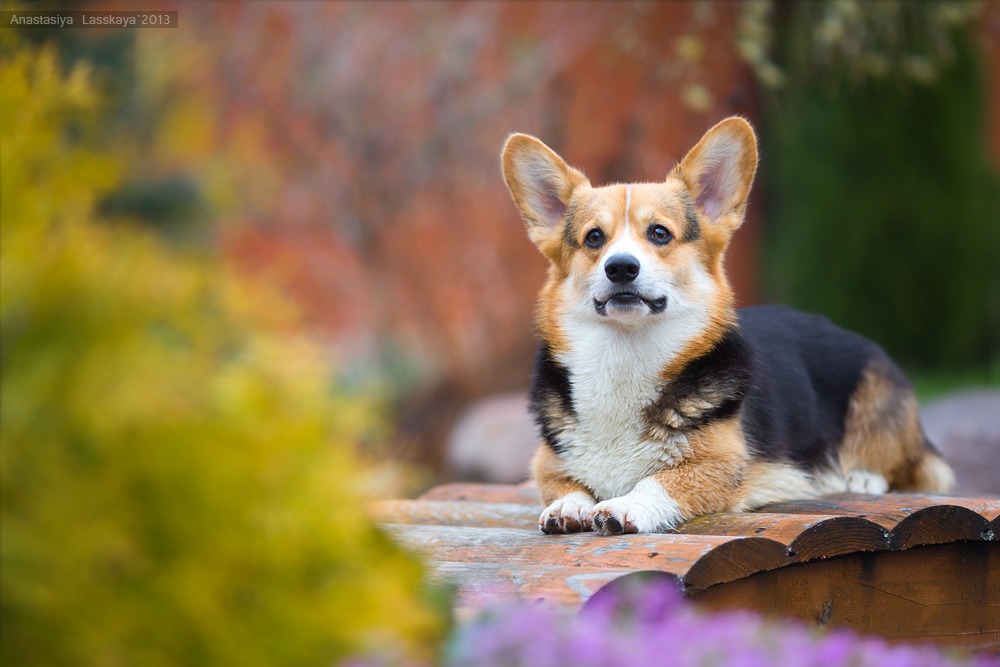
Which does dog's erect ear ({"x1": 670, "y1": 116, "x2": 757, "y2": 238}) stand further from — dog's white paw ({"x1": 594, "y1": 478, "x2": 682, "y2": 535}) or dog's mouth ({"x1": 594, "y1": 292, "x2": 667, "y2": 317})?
dog's white paw ({"x1": 594, "y1": 478, "x2": 682, "y2": 535})

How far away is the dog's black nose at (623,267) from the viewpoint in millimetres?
2561

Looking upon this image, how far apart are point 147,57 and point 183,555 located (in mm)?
3534

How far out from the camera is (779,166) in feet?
26.1

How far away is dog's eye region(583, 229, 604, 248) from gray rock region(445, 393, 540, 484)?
3.43m

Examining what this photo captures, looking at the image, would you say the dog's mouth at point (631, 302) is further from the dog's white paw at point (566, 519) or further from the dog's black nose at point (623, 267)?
the dog's white paw at point (566, 519)

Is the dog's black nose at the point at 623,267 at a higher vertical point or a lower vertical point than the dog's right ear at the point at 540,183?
lower

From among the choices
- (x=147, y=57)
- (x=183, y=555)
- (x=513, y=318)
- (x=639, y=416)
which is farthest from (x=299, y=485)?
(x=513, y=318)

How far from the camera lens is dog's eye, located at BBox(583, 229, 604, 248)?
109 inches

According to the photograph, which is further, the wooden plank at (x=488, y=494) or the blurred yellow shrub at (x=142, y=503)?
the wooden plank at (x=488, y=494)

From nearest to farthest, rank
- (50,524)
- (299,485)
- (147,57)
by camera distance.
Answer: (50,524) < (299,485) < (147,57)

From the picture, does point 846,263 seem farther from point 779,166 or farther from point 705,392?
point 705,392

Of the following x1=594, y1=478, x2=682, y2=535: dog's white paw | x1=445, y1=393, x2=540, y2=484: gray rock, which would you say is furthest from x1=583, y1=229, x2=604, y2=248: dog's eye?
x1=445, y1=393, x2=540, y2=484: gray rock

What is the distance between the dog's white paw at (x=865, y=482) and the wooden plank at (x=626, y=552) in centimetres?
124

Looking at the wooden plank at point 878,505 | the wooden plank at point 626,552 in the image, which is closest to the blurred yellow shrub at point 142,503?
the wooden plank at point 626,552
